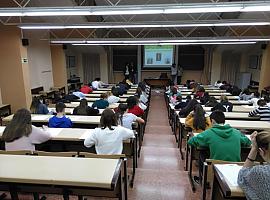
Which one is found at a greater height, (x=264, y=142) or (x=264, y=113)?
(x=264, y=142)

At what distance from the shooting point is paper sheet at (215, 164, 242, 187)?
5.89 feet

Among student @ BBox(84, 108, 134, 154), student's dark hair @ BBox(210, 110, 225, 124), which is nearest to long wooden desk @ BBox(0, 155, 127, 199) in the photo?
student @ BBox(84, 108, 134, 154)

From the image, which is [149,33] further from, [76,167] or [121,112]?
[76,167]

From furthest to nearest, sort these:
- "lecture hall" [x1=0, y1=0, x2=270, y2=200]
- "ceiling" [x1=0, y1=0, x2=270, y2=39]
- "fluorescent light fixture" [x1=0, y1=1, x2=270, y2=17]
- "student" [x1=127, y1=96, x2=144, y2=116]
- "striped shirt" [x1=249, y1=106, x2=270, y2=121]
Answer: "ceiling" [x1=0, y1=0, x2=270, y2=39]
"striped shirt" [x1=249, y1=106, x2=270, y2=121]
"student" [x1=127, y1=96, x2=144, y2=116]
"fluorescent light fixture" [x1=0, y1=1, x2=270, y2=17]
"lecture hall" [x1=0, y1=0, x2=270, y2=200]

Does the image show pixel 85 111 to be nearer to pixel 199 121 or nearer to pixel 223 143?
pixel 199 121

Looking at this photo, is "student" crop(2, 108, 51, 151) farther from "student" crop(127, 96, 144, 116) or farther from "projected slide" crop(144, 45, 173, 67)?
"projected slide" crop(144, 45, 173, 67)

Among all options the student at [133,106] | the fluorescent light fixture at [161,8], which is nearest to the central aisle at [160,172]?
the student at [133,106]

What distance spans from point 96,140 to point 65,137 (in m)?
0.59

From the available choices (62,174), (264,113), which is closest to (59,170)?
(62,174)

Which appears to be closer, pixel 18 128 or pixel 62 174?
pixel 62 174

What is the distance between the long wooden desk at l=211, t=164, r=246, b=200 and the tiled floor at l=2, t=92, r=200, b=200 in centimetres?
85

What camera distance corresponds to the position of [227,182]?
1787 millimetres

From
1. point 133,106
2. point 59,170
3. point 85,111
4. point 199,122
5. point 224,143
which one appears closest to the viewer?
point 59,170

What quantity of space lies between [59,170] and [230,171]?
5.04ft
